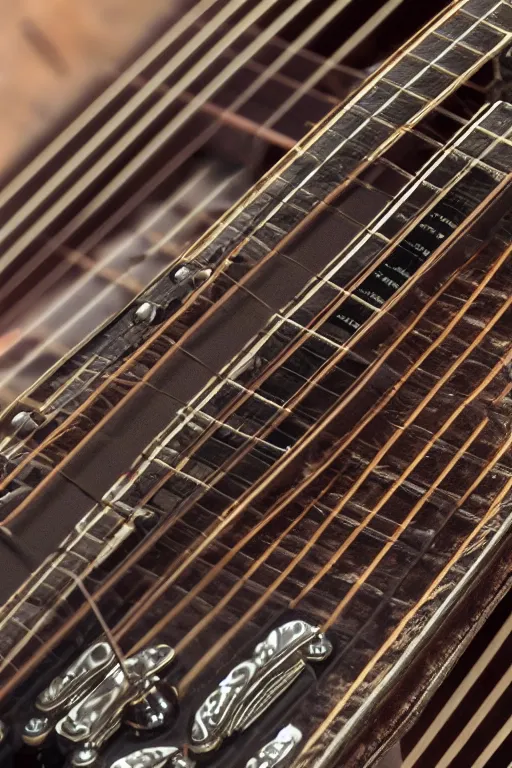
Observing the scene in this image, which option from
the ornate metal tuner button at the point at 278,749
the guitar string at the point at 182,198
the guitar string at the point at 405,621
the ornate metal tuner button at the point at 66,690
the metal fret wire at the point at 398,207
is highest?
the metal fret wire at the point at 398,207

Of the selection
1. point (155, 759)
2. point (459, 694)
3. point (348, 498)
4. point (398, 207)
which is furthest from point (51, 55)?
point (459, 694)

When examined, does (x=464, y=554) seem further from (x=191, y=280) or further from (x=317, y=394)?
(x=191, y=280)

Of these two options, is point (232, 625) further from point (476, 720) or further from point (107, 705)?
point (476, 720)

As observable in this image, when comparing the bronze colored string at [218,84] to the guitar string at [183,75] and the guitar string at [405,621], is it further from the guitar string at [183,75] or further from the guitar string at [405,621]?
the guitar string at [405,621]

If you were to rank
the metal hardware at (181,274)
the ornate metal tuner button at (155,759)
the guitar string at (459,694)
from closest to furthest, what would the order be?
the ornate metal tuner button at (155,759), the metal hardware at (181,274), the guitar string at (459,694)

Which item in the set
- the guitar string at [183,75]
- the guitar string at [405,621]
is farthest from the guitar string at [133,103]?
the guitar string at [405,621]
